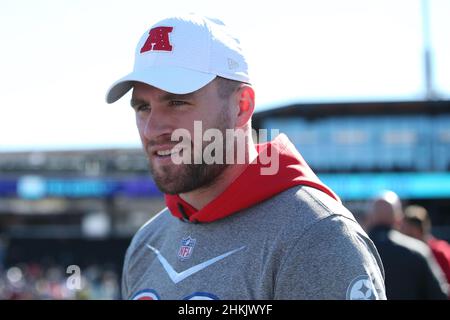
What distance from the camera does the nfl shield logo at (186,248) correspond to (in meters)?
2.11

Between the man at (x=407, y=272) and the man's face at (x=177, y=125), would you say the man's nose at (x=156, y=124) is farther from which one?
the man at (x=407, y=272)

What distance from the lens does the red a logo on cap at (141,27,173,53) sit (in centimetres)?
210

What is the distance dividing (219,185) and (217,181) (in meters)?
0.01

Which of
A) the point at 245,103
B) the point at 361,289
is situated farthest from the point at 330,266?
the point at 245,103

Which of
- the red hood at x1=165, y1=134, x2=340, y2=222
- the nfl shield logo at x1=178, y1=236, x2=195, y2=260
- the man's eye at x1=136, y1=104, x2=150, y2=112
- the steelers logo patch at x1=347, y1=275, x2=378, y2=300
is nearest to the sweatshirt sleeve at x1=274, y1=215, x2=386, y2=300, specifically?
the steelers logo patch at x1=347, y1=275, x2=378, y2=300

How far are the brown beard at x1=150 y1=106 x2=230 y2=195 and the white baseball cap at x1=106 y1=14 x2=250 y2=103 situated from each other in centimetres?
15

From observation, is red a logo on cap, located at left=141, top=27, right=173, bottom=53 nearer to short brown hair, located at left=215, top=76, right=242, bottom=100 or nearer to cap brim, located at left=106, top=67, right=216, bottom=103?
cap brim, located at left=106, top=67, right=216, bottom=103

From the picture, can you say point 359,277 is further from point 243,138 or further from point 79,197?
point 79,197

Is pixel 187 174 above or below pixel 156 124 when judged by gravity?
below

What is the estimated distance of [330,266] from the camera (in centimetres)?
170

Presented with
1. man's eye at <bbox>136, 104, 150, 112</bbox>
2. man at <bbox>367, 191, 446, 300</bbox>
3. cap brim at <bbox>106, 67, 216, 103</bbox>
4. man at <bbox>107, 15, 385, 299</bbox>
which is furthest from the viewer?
man at <bbox>367, 191, 446, 300</bbox>

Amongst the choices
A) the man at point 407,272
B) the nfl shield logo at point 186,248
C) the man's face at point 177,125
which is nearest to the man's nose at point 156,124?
the man's face at point 177,125

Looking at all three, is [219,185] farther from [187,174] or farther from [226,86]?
[226,86]

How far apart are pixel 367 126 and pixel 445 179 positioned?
2802 mm
